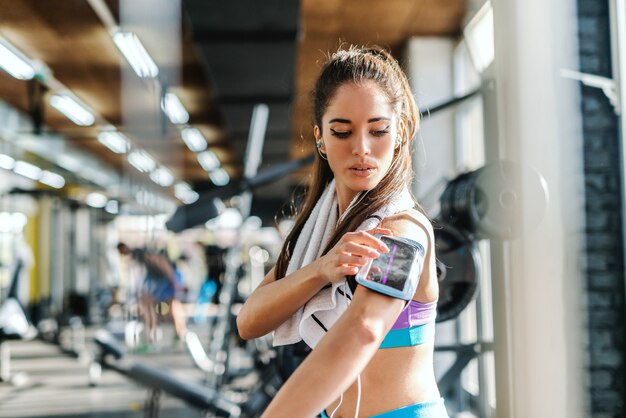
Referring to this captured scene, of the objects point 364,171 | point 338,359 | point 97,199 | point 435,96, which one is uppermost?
point 97,199

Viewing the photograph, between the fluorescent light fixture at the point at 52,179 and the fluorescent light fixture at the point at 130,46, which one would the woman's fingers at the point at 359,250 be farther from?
the fluorescent light fixture at the point at 52,179

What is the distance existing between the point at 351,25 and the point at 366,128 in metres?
4.31

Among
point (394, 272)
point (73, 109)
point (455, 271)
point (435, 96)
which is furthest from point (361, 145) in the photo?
point (73, 109)

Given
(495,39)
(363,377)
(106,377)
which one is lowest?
(106,377)

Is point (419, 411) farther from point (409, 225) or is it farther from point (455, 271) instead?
point (455, 271)

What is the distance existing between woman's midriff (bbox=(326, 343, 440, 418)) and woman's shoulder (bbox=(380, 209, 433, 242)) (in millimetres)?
168

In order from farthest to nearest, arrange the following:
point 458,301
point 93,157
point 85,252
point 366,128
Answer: point 85,252 → point 93,157 → point 458,301 → point 366,128

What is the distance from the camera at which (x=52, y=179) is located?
13.5m

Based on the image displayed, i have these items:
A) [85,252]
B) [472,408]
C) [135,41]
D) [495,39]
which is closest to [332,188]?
[495,39]

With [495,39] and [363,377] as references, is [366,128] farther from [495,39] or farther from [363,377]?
[495,39]

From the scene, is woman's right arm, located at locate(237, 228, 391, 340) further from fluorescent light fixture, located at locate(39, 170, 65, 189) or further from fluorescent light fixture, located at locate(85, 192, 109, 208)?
fluorescent light fixture, located at locate(85, 192, 109, 208)

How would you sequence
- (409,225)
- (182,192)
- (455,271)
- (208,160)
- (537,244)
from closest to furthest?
(409,225), (537,244), (455,271), (208,160), (182,192)

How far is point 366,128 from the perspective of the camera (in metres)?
0.91

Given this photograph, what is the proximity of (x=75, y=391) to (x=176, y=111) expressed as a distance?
3588 mm
